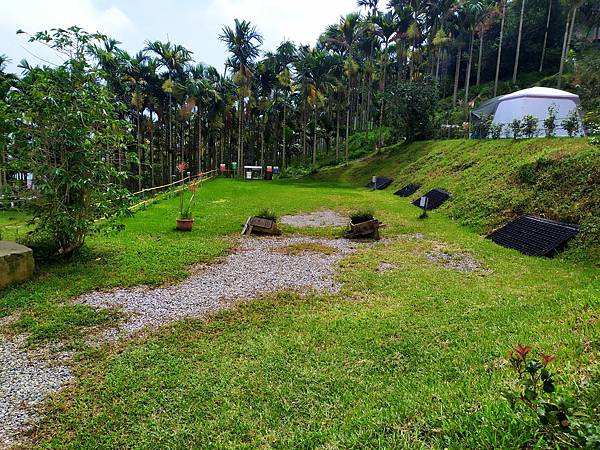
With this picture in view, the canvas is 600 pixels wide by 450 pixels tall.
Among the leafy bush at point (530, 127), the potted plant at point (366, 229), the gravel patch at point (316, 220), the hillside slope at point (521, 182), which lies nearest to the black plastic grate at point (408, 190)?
the hillside slope at point (521, 182)

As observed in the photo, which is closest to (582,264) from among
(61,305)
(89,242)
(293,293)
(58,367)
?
(293,293)

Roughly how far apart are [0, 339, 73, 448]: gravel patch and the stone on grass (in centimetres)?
200

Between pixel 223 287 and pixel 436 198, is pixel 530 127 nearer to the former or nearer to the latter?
pixel 436 198

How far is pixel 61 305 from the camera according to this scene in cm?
509

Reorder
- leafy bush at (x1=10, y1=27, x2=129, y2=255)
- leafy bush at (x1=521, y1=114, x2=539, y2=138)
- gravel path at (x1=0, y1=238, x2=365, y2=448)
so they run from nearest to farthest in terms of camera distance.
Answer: gravel path at (x1=0, y1=238, x2=365, y2=448)
leafy bush at (x1=10, y1=27, x2=129, y2=255)
leafy bush at (x1=521, y1=114, x2=539, y2=138)

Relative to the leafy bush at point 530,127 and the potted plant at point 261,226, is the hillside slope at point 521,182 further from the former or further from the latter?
the potted plant at point 261,226

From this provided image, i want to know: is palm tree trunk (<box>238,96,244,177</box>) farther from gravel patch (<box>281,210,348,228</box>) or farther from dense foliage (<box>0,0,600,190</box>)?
gravel patch (<box>281,210,348,228</box>)

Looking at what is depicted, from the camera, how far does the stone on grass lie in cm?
560

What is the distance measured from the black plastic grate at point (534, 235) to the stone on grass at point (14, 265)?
9.26 meters

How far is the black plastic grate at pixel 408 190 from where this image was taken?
1791cm

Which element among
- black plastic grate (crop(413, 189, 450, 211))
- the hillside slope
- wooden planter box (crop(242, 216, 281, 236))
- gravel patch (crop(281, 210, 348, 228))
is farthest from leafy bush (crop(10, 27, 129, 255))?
black plastic grate (crop(413, 189, 450, 211))

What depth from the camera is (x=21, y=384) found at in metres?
3.33

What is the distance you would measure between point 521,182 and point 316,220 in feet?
20.9

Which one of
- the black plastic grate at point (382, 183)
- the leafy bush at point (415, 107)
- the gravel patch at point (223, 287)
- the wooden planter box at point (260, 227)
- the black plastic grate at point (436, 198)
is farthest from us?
the leafy bush at point (415, 107)
